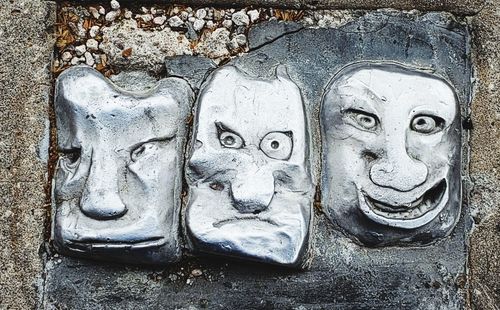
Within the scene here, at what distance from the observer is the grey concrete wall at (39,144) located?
1.63 m

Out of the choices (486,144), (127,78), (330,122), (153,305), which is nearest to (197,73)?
(127,78)

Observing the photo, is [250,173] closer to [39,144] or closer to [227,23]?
[227,23]

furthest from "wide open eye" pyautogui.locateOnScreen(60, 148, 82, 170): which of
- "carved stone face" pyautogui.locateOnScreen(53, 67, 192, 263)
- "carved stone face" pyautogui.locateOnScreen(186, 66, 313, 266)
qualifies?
"carved stone face" pyautogui.locateOnScreen(186, 66, 313, 266)

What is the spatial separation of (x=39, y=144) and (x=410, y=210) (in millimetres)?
758

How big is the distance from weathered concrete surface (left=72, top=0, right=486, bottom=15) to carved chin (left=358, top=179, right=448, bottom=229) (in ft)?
1.26

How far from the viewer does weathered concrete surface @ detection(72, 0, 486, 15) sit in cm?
171

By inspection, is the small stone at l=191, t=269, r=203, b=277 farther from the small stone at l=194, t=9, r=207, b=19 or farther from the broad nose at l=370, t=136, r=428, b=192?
the small stone at l=194, t=9, r=207, b=19

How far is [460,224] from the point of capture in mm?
1691

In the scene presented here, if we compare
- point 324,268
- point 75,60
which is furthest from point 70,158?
point 324,268

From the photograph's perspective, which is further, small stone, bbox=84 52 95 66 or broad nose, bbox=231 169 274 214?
small stone, bbox=84 52 95 66

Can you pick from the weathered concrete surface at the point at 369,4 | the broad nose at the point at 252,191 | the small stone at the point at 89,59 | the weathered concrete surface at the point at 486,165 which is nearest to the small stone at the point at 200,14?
the weathered concrete surface at the point at 369,4

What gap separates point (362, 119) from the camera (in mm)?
1639

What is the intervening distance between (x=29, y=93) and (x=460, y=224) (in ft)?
3.03

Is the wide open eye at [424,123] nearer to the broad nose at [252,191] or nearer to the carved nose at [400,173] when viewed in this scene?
the carved nose at [400,173]
